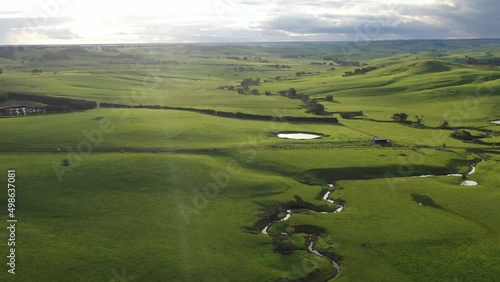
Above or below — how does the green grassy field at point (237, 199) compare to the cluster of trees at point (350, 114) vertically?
below

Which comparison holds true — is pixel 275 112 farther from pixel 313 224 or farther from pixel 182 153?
pixel 313 224

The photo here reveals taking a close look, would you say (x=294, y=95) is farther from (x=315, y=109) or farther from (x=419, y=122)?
(x=419, y=122)

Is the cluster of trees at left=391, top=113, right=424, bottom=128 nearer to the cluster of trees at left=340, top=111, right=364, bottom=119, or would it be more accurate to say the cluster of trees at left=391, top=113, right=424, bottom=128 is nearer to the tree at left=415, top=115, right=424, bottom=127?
the tree at left=415, top=115, right=424, bottom=127

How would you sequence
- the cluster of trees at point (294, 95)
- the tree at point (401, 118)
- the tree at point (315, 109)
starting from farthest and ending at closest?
the cluster of trees at point (294, 95) < the tree at point (315, 109) < the tree at point (401, 118)

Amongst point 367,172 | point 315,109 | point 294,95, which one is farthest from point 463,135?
point 294,95

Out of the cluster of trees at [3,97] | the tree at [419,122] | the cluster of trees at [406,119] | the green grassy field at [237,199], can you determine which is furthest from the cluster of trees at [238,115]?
the cluster of trees at [3,97]

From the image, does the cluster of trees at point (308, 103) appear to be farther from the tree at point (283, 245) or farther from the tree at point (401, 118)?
the tree at point (283, 245)

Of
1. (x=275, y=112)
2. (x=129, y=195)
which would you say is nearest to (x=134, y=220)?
(x=129, y=195)

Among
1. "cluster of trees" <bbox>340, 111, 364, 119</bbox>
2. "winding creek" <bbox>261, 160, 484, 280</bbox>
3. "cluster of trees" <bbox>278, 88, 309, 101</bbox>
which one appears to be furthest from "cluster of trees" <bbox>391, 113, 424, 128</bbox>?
"cluster of trees" <bbox>278, 88, 309, 101</bbox>

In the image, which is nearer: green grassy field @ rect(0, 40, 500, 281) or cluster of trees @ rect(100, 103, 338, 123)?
green grassy field @ rect(0, 40, 500, 281)
